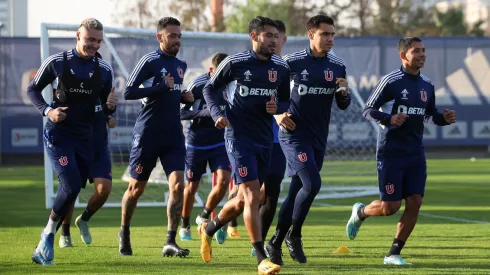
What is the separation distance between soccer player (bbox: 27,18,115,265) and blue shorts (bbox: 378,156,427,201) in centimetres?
288

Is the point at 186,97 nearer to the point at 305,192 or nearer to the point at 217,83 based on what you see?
the point at 217,83

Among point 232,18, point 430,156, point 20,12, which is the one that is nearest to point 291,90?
point 430,156

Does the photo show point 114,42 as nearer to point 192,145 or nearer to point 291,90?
point 192,145

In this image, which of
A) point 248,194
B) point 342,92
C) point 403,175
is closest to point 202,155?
point 342,92

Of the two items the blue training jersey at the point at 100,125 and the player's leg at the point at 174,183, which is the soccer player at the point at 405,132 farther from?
the blue training jersey at the point at 100,125

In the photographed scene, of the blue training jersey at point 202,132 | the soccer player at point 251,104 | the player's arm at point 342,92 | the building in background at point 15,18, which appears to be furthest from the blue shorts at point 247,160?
the building in background at point 15,18

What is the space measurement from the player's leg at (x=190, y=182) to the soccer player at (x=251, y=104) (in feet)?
10.3

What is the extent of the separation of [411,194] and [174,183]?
2360 millimetres

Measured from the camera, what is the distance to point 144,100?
11688 millimetres

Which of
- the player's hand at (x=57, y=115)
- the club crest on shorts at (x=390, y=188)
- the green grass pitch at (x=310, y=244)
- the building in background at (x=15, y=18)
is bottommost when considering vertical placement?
the green grass pitch at (x=310, y=244)

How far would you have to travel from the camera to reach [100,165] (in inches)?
480

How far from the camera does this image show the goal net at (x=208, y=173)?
1908 centimetres

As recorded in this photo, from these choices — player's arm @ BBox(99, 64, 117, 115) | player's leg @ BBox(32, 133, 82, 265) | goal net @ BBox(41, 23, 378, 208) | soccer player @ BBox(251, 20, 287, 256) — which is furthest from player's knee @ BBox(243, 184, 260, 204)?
goal net @ BBox(41, 23, 378, 208)

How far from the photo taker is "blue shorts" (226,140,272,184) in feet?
33.3
